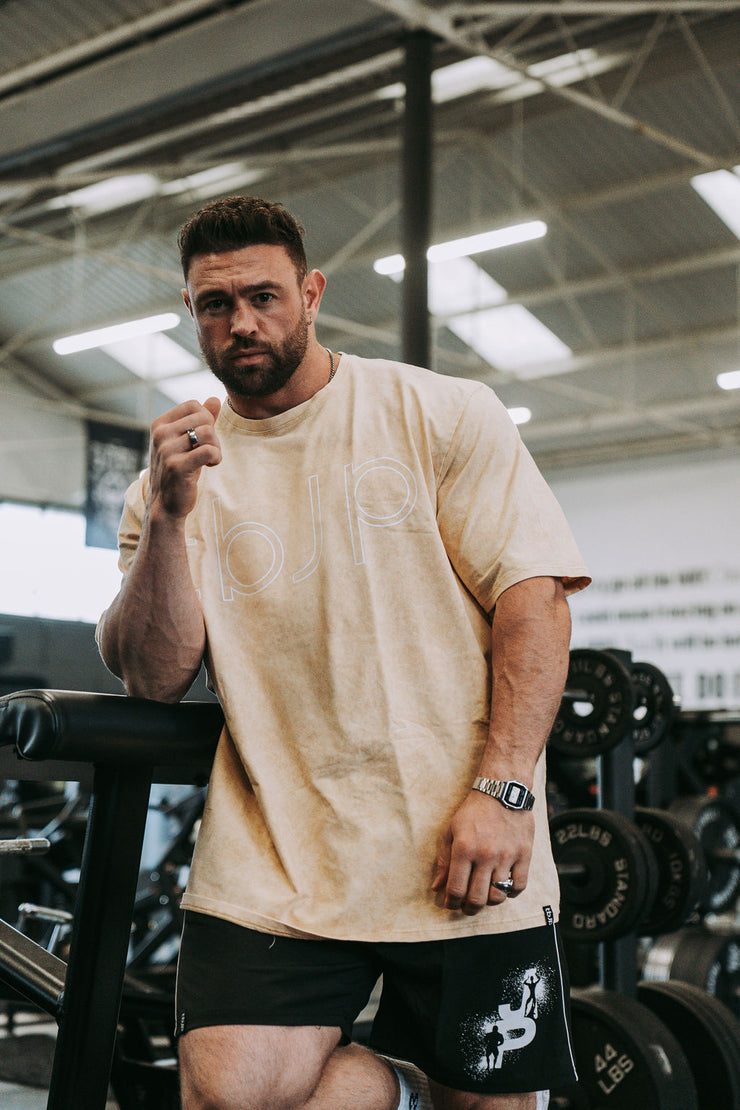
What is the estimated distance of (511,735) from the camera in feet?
4.24

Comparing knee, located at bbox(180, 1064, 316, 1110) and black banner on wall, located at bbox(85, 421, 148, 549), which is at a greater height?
black banner on wall, located at bbox(85, 421, 148, 549)

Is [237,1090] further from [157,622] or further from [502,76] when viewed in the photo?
[502,76]

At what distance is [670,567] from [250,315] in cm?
1153

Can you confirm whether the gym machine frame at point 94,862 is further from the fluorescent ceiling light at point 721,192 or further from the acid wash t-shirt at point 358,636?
the fluorescent ceiling light at point 721,192

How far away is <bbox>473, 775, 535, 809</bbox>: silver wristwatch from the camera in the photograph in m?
1.26

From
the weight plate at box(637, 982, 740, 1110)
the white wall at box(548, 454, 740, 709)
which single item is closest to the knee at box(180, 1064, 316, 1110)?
the weight plate at box(637, 982, 740, 1110)

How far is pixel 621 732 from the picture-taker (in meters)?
2.75

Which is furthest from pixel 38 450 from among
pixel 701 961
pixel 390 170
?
pixel 701 961

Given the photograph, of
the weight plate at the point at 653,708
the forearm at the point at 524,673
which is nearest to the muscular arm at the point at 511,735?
the forearm at the point at 524,673

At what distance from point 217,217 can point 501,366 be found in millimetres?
10893

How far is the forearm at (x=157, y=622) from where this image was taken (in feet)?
4.34

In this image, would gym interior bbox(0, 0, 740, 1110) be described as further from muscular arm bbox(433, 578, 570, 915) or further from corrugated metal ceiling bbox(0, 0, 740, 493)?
muscular arm bbox(433, 578, 570, 915)

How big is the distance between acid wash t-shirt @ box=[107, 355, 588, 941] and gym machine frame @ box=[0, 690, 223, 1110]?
20cm

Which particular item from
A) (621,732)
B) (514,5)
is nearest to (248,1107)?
(621,732)
